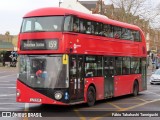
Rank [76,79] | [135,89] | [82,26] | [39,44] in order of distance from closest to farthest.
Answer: [39,44] → [76,79] → [82,26] → [135,89]

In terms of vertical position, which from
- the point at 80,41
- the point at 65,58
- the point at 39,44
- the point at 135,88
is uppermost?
the point at 80,41

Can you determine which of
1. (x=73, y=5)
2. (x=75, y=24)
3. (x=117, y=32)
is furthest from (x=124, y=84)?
(x=73, y=5)

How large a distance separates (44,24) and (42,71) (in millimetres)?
1804

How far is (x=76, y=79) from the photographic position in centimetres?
1642

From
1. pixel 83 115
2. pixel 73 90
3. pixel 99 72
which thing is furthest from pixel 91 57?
pixel 83 115

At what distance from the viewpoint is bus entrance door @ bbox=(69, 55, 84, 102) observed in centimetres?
1599

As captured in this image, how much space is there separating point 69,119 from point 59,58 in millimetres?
2660

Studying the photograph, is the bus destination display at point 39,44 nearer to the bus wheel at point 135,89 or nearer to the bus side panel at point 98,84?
the bus side panel at point 98,84

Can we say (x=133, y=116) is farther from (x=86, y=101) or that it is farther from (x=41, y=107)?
(x=41, y=107)

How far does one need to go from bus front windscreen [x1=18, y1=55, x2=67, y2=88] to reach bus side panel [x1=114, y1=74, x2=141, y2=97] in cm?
574

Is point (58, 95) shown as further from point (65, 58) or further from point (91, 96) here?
point (91, 96)

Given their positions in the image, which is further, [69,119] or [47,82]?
[47,82]

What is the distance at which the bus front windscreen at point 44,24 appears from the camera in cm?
1600

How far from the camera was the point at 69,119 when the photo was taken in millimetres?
13992
